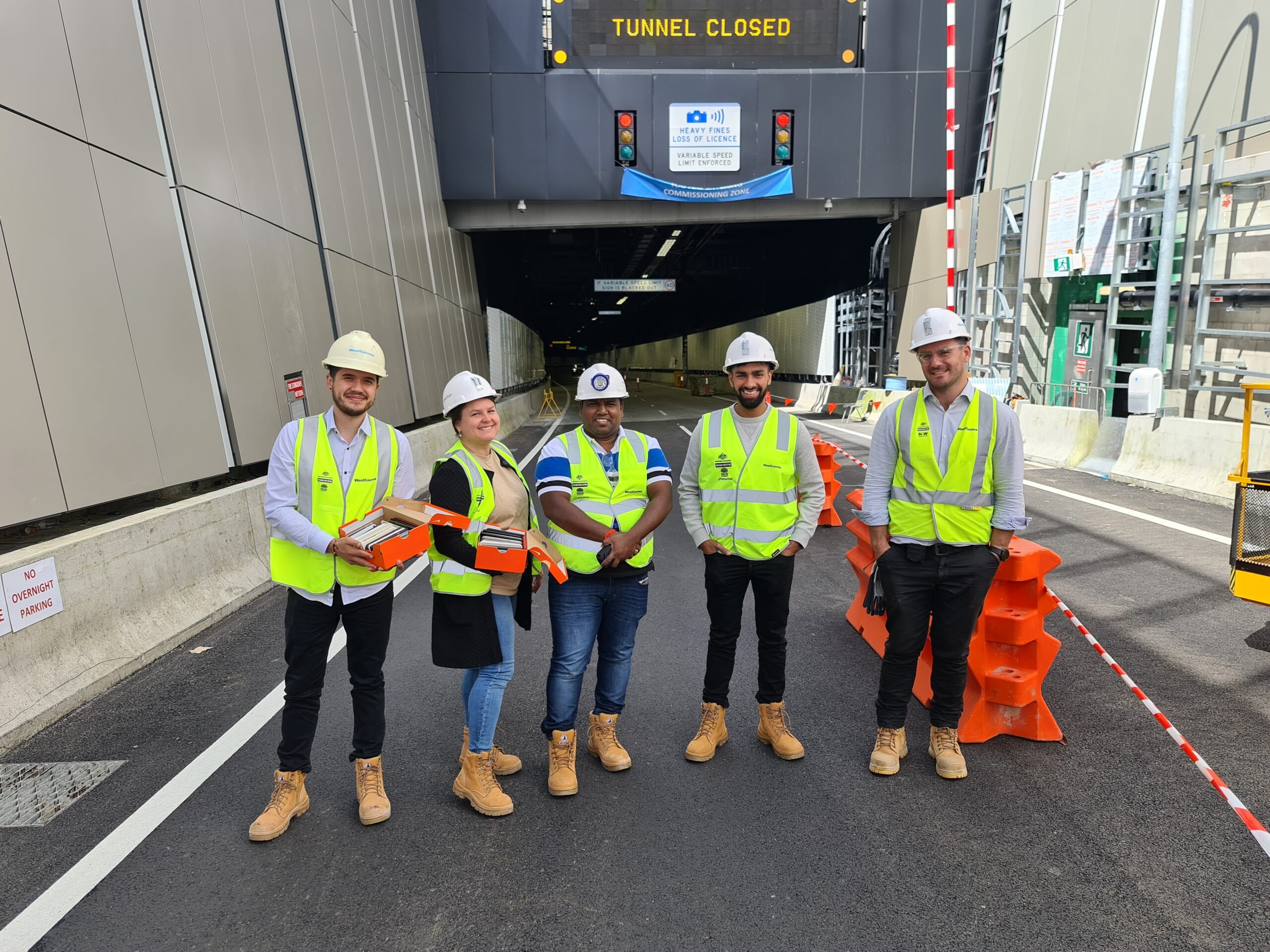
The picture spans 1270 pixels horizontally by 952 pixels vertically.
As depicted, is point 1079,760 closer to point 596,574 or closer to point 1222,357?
point 596,574

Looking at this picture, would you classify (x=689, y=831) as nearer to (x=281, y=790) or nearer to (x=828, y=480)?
(x=281, y=790)

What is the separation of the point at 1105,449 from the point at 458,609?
12245 mm

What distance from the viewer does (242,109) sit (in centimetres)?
951

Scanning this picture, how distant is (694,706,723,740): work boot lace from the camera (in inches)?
166

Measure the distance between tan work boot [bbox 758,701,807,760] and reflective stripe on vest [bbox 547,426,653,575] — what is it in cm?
109

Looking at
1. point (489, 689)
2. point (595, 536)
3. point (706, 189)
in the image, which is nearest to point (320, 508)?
point (489, 689)

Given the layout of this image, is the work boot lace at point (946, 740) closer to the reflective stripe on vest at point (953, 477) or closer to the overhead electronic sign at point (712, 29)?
the reflective stripe on vest at point (953, 477)

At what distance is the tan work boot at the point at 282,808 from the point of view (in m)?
3.42

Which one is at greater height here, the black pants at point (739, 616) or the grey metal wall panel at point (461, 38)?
the grey metal wall panel at point (461, 38)

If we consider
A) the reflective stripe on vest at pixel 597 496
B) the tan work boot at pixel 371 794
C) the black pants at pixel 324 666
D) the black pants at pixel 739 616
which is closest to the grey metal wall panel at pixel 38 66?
the black pants at pixel 324 666

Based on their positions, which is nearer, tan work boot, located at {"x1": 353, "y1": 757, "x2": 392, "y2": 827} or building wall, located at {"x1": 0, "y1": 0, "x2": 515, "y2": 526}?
tan work boot, located at {"x1": 353, "y1": 757, "x2": 392, "y2": 827}

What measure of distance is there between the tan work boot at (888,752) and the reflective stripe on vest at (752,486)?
41.1 inches

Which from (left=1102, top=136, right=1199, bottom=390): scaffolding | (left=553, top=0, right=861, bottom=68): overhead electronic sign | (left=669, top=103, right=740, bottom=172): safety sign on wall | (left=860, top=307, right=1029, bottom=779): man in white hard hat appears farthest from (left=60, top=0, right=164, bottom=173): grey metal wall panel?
(left=669, top=103, right=740, bottom=172): safety sign on wall

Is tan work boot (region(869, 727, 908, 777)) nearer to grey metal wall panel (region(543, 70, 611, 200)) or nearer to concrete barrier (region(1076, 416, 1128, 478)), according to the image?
concrete barrier (region(1076, 416, 1128, 478))
